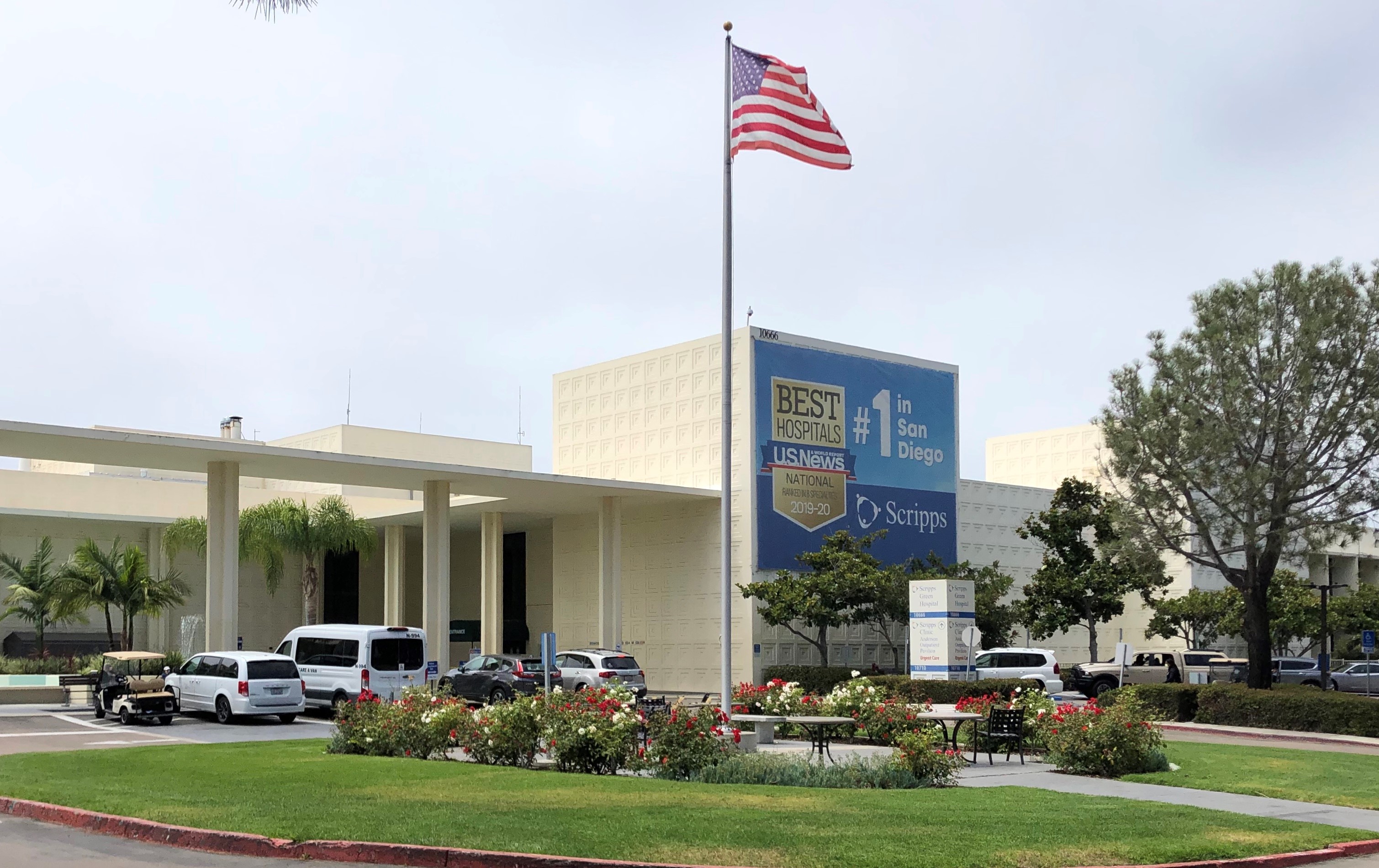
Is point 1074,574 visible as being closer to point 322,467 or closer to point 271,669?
point 322,467

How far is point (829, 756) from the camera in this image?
2027 centimetres

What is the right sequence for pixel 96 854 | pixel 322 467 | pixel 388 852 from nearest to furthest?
pixel 388 852
pixel 96 854
pixel 322 467

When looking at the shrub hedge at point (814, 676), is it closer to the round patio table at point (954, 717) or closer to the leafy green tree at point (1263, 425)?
the leafy green tree at point (1263, 425)

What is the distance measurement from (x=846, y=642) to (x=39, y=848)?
117 ft

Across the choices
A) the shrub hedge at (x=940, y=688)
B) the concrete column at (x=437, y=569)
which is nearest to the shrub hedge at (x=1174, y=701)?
the shrub hedge at (x=940, y=688)

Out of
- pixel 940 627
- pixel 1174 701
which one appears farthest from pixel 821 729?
pixel 1174 701

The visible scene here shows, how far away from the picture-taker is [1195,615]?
53812 millimetres

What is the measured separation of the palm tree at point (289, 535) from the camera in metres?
47.7

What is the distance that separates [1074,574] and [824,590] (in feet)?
34.4

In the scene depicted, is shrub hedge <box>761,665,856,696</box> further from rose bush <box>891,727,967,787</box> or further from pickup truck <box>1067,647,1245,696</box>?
rose bush <box>891,727,967,787</box>

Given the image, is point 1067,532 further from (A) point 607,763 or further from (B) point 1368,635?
(A) point 607,763

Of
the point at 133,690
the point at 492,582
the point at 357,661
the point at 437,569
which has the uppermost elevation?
the point at 437,569

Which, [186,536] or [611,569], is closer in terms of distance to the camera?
[611,569]

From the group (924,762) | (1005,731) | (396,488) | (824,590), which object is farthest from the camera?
(396,488)
